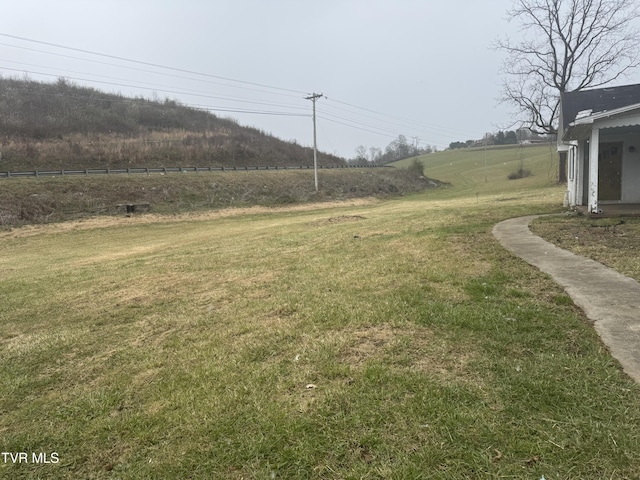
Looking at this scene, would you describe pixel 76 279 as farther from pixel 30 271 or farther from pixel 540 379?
pixel 540 379

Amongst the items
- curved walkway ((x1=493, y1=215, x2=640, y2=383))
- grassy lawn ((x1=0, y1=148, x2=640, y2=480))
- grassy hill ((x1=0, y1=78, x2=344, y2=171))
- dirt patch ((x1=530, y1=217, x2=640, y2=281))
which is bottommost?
grassy lawn ((x1=0, y1=148, x2=640, y2=480))

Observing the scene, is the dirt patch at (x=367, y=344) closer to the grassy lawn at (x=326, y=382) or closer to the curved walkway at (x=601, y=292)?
the grassy lawn at (x=326, y=382)

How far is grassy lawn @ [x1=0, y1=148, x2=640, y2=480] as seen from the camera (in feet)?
8.39

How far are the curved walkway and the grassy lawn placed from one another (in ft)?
0.54

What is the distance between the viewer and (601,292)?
515 cm

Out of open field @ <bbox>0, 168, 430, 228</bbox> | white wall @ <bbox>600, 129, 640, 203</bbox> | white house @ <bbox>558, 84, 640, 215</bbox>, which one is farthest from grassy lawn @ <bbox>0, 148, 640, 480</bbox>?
open field @ <bbox>0, 168, 430, 228</bbox>

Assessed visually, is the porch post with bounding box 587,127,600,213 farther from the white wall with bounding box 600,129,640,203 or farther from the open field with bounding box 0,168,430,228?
the open field with bounding box 0,168,430,228

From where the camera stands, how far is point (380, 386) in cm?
327

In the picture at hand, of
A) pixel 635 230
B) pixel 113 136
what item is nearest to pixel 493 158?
pixel 113 136

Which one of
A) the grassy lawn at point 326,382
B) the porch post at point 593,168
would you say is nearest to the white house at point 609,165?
the porch post at point 593,168

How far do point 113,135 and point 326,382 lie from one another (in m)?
62.8

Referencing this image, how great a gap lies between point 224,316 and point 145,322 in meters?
1.05

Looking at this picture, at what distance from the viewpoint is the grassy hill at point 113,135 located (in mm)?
43312

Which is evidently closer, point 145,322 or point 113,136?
point 145,322
